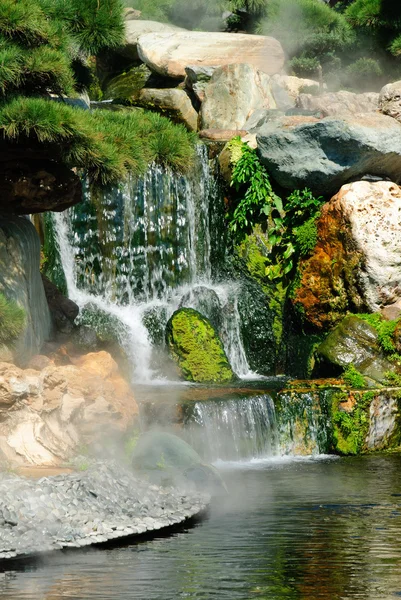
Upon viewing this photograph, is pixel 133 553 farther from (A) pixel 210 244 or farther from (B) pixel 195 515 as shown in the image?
(A) pixel 210 244

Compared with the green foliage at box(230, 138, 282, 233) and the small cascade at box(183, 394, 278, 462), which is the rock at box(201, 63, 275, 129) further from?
the small cascade at box(183, 394, 278, 462)

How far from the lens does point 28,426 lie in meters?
10.5

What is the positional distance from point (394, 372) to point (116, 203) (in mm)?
5635

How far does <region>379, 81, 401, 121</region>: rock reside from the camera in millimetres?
17797

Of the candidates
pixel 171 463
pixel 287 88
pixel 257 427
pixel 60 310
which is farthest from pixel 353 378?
pixel 287 88

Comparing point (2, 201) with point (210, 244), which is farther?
point (210, 244)

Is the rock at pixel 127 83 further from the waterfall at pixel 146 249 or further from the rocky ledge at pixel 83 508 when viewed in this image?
the rocky ledge at pixel 83 508

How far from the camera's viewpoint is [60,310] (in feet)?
43.9

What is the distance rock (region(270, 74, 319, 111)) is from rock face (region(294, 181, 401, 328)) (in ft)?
19.5

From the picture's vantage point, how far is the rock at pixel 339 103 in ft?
66.3

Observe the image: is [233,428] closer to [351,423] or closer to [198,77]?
[351,423]

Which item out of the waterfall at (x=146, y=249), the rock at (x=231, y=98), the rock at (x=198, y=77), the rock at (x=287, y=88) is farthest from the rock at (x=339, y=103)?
the waterfall at (x=146, y=249)

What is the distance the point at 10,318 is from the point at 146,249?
23.9 feet

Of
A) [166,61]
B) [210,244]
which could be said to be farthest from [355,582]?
[166,61]
